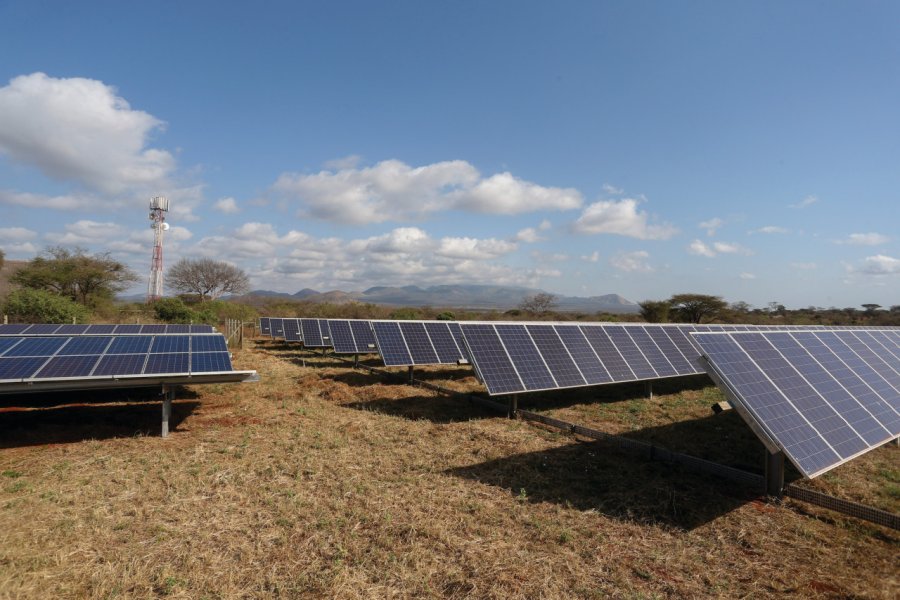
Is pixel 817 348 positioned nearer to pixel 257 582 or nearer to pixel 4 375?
pixel 257 582

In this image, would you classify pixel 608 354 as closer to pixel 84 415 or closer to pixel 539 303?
pixel 84 415

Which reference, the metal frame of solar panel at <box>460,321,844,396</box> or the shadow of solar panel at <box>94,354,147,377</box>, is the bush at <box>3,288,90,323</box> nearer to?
the shadow of solar panel at <box>94,354,147,377</box>

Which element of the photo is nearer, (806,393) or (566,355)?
(806,393)

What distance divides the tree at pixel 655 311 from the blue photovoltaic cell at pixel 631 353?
4711cm

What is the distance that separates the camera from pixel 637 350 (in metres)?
15.5

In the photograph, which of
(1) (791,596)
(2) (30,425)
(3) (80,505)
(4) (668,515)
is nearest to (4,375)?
(2) (30,425)

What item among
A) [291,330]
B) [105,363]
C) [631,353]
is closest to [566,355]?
[631,353]

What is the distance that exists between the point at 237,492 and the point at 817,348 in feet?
43.0

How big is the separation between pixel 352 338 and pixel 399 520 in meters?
18.1

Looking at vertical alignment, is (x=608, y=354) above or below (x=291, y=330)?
above

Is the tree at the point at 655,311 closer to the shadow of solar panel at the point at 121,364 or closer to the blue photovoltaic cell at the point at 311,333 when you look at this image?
the blue photovoltaic cell at the point at 311,333

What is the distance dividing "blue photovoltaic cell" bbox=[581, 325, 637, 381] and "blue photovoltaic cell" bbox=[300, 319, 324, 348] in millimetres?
17546

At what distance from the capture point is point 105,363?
386 inches

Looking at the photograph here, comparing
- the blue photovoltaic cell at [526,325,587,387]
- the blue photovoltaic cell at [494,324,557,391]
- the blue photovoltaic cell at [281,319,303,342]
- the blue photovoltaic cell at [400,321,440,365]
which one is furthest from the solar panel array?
the blue photovoltaic cell at [281,319,303,342]
